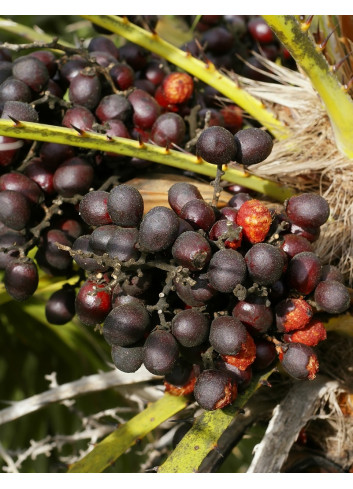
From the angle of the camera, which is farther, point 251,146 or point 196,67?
point 196,67

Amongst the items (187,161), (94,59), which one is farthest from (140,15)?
(187,161)

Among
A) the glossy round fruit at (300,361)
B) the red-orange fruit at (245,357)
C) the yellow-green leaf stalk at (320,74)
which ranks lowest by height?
the red-orange fruit at (245,357)

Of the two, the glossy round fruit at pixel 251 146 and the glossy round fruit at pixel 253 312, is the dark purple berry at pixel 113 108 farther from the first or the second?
the glossy round fruit at pixel 253 312

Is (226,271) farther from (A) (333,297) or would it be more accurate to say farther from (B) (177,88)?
(B) (177,88)

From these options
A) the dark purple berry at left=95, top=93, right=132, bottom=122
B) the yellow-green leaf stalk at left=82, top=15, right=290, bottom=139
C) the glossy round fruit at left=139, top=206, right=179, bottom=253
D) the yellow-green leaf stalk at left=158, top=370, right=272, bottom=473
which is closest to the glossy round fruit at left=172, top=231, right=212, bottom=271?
the glossy round fruit at left=139, top=206, right=179, bottom=253

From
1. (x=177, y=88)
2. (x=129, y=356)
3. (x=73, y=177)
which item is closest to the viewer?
(x=129, y=356)

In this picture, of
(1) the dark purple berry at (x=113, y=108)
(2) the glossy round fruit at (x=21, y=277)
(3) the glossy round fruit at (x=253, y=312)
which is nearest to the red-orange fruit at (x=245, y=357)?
(3) the glossy round fruit at (x=253, y=312)

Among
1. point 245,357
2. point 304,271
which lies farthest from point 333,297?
point 245,357
